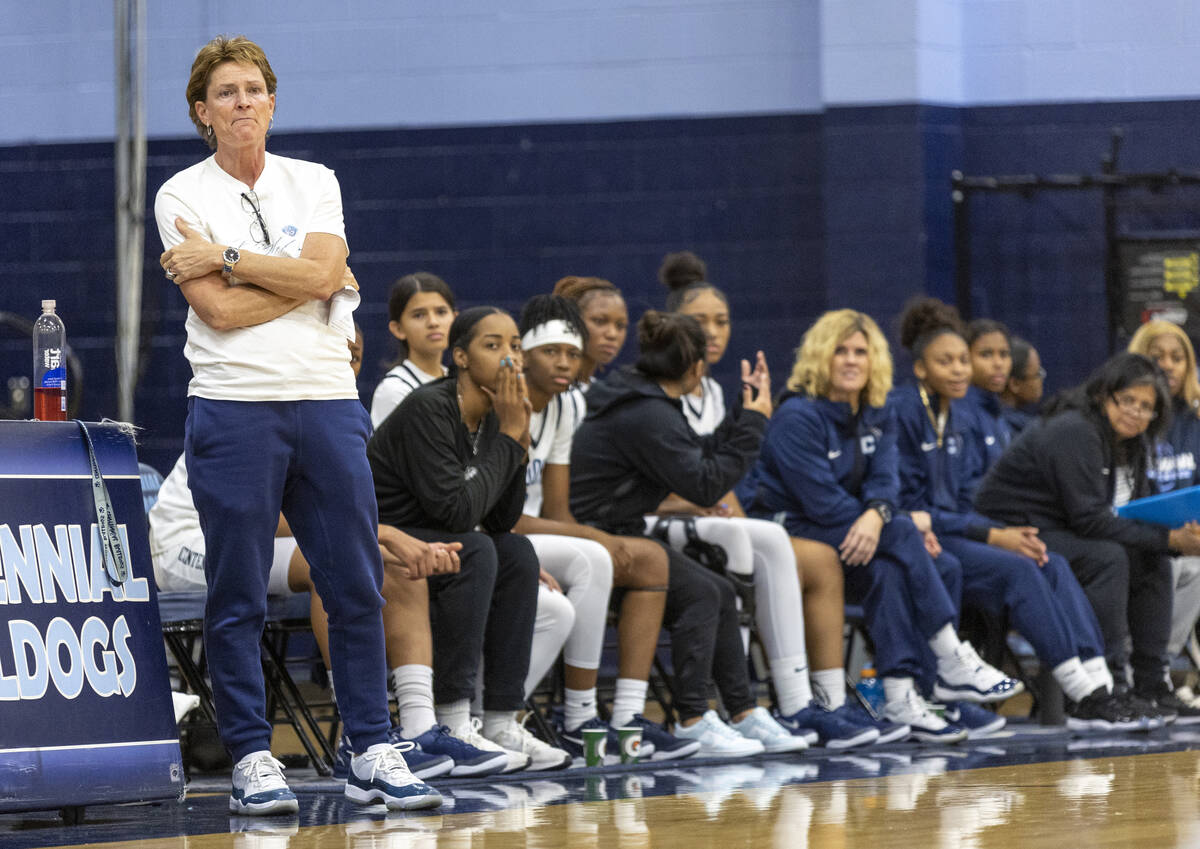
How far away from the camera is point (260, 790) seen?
3.15 metres

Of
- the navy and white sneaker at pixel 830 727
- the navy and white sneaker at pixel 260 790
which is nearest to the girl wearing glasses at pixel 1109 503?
the navy and white sneaker at pixel 830 727

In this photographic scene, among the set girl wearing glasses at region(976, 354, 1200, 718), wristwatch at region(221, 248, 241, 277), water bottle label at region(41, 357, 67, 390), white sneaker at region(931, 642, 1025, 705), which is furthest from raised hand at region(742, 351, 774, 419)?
water bottle label at region(41, 357, 67, 390)

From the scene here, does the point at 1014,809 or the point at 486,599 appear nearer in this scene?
the point at 1014,809

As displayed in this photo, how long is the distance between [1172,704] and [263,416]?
326 cm

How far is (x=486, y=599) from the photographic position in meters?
3.93

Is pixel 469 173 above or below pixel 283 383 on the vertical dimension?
above

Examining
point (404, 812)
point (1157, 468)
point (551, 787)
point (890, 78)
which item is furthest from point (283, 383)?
point (890, 78)

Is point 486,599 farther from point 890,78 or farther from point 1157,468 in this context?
point 890,78

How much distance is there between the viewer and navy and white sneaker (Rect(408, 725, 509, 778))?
12.3 feet

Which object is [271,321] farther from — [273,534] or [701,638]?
[701,638]

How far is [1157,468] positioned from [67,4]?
14.3 ft

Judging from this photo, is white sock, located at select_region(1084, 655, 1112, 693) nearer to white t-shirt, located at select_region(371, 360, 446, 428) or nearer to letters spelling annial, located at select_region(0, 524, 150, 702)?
white t-shirt, located at select_region(371, 360, 446, 428)

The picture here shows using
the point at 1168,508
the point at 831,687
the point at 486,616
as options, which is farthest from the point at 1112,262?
the point at 486,616

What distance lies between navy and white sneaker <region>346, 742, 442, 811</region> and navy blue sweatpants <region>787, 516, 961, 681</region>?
1.88 metres
